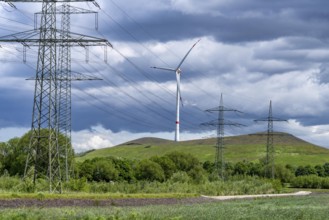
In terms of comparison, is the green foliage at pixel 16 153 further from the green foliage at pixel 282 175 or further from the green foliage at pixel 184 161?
the green foliage at pixel 282 175

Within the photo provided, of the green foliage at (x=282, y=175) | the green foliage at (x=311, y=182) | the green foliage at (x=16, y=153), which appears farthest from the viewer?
the green foliage at (x=282, y=175)

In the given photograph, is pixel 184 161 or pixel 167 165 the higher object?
pixel 184 161

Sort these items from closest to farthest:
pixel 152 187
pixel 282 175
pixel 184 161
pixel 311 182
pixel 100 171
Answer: pixel 152 187 < pixel 100 171 < pixel 184 161 < pixel 311 182 < pixel 282 175

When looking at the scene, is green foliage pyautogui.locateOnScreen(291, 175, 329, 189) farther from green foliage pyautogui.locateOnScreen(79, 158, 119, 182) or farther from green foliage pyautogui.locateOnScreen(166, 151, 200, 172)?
green foliage pyautogui.locateOnScreen(79, 158, 119, 182)

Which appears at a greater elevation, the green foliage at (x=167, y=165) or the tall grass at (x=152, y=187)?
the green foliage at (x=167, y=165)

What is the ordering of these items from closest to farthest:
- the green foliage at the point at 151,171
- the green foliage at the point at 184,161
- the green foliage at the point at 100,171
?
the green foliage at the point at 151,171 < the green foliage at the point at 100,171 < the green foliage at the point at 184,161

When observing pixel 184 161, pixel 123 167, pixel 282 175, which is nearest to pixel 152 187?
pixel 184 161

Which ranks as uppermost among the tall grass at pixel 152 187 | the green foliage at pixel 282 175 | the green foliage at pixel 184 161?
the green foliage at pixel 184 161

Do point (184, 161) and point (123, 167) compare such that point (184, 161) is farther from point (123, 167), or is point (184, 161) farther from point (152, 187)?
point (152, 187)

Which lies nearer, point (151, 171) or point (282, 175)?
point (151, 171)

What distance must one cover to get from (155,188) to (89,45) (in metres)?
26.1

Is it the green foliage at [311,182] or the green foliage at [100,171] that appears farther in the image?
the green foliage at [311,182]

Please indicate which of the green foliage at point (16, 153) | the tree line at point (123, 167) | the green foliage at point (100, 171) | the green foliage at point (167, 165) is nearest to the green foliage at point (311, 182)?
the tree line at point (123, 167)

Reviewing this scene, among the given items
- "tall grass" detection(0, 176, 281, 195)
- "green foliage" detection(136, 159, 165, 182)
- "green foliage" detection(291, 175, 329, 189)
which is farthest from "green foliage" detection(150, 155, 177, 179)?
"green foliage" detection(291, 175, 329, 189)
